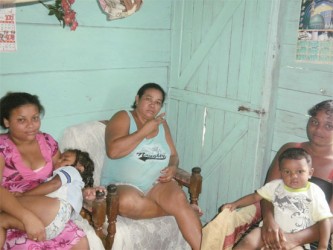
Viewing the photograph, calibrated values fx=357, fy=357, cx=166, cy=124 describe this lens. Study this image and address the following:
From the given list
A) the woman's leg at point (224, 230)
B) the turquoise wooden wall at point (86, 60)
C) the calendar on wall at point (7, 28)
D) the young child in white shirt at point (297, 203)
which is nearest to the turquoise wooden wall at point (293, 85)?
the young child in white shirt at point (297, 203)

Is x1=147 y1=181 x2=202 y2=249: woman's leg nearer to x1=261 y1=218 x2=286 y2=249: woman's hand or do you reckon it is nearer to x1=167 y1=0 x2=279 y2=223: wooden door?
x1=261 y1=218 x2=286 y2=249: woman's hand

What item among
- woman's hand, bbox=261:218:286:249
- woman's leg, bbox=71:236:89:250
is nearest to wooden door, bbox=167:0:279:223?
woman's hand, bbox=261:218:286:249

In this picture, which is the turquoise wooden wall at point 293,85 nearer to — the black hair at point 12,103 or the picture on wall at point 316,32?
the picture on wall at point 316,32

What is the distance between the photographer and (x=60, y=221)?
75.2 inches

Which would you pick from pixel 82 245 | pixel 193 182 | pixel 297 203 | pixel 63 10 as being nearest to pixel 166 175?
pixel 193 182

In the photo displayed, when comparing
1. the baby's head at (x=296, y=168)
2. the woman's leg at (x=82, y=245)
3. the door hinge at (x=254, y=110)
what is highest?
the door hinge at (x=254, y=110)

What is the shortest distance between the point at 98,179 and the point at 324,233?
1.54 m

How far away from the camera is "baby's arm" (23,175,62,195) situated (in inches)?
77.5

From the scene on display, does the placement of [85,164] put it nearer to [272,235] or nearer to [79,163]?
[79,163]

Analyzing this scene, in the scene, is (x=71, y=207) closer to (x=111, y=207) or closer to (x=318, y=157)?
(x=111, y=207)

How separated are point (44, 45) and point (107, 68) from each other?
1.75ft

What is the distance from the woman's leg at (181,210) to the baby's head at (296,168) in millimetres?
676

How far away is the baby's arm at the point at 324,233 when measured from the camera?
189 centimetres

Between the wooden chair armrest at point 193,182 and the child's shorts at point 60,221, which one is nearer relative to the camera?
the child's shorts at point 60,221
